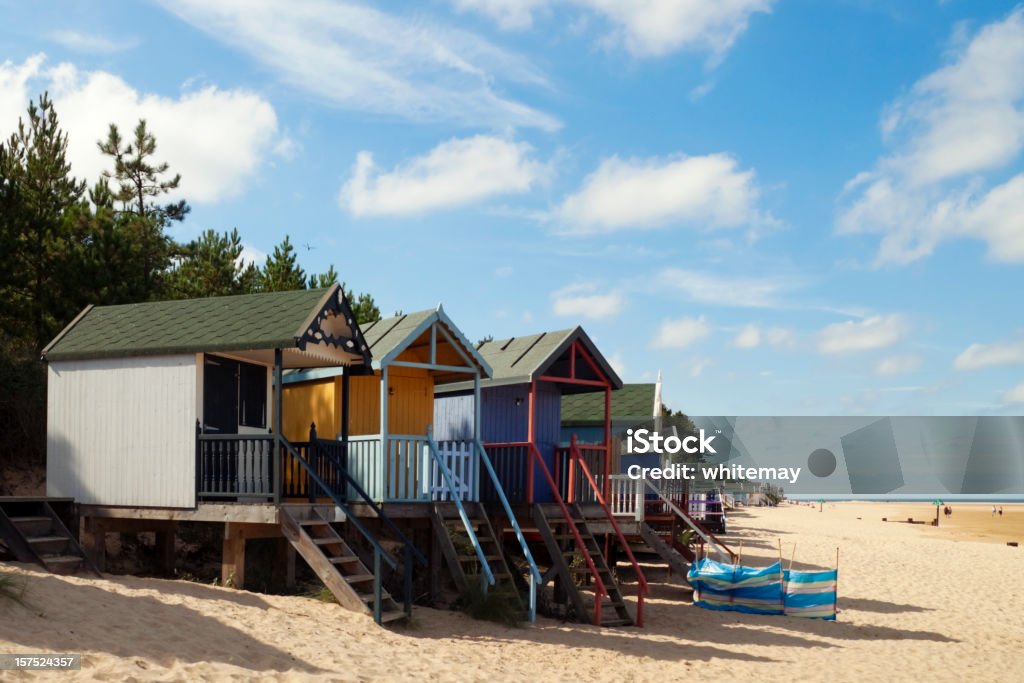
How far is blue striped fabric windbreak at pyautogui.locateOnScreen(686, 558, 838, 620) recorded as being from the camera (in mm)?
18750

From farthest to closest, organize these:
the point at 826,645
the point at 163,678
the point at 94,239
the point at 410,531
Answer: the point at 94,239 < the point at 410,531 < the point at 826,645 < the point at 163,678

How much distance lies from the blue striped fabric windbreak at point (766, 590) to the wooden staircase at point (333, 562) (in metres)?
7.29

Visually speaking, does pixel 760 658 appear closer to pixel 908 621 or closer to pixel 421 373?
pixel 908 621

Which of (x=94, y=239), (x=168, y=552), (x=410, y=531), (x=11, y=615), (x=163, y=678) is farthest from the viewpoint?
(x=94, y=239)

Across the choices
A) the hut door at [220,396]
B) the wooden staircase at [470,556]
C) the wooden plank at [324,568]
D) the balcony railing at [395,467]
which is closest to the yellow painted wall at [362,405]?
the balcony railing at [395,467]

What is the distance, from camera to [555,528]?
18625 mm

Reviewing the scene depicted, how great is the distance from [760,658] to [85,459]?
→ 1038cm

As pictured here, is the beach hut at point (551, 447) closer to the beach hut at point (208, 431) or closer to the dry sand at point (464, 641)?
the dry sand at point (464, 641)

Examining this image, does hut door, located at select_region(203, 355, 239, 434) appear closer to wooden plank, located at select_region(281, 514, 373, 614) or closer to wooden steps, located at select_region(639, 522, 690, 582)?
wooden plank, located at select_region(281, 514, 373, 614)

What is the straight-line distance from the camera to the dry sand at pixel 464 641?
10.5 metres

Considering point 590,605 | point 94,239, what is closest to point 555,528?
point 590,605

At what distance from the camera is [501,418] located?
2109 cm

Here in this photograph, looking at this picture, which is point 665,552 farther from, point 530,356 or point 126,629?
point 126,629

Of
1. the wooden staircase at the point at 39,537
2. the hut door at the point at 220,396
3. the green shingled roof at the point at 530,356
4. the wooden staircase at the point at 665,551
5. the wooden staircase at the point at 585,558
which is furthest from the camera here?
the wooden staircase at the point at 665,551
